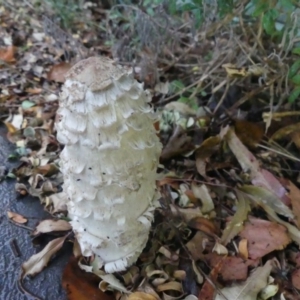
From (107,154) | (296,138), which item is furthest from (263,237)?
(107,154)

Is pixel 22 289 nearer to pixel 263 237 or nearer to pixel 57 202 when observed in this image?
pixel 57 202

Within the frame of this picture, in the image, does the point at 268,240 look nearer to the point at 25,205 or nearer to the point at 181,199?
the point at 181,199

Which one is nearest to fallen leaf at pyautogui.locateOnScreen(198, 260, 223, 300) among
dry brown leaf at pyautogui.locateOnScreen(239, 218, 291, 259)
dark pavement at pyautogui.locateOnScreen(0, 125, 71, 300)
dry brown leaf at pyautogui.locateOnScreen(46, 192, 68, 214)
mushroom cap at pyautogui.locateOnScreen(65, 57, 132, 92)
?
dry brown leaf at pyautogui.locateOnScreen(239, 218, 291, 259)

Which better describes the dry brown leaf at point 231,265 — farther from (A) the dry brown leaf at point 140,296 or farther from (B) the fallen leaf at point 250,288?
(A) the dry brown leaf at point 140,296

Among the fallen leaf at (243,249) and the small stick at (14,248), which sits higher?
the fallen leaf at (243,249)

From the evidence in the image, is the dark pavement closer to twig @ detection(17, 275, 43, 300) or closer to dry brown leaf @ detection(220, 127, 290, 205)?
twig @ detection(17, 275, 43, 300)

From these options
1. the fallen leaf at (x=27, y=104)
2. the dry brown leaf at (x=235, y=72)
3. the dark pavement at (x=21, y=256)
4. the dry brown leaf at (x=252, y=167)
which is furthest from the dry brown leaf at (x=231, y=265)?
the fallen leaf at (x=27, y=104)

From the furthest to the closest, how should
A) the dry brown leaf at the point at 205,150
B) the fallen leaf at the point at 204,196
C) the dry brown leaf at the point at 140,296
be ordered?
the dry brown leaf at the point at 205,150, the fallen leaf at the point at 204,196, the dry brown leaf at the point at 140,296
